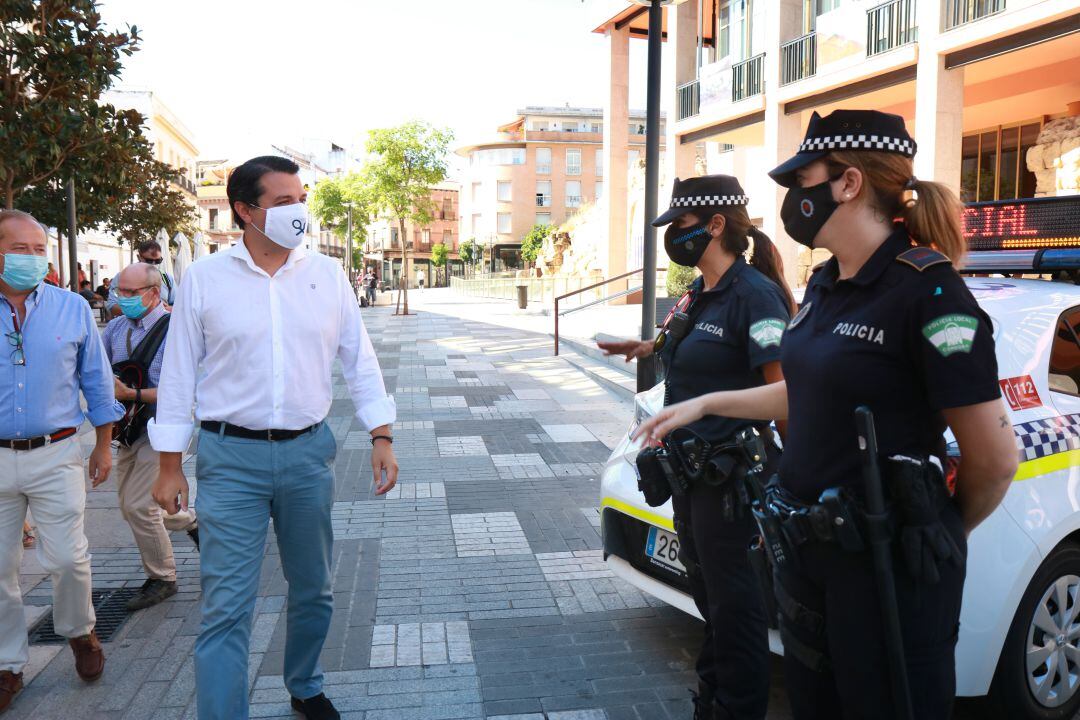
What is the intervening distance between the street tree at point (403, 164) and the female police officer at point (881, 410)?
3211 cm

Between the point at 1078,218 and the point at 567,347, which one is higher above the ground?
the point at 1078,218

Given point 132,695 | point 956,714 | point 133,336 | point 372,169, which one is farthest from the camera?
point 372,169

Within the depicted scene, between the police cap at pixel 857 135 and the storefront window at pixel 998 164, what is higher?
the storefront window at pixel 998 164

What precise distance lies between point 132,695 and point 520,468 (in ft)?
14.7

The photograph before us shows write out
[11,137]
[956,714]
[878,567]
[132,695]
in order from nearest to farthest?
1. [878,567]
2. [956,714]
3. [132,695]
4. [11,137]

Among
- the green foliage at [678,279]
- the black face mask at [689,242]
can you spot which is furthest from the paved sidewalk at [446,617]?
the green foliage at [678,279]

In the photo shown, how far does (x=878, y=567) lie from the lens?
6.51ft

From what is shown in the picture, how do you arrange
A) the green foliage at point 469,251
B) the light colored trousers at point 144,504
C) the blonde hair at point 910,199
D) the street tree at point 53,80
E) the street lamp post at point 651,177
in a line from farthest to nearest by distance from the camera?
the green foliage at point 469,251 < the street lamp post at point 651,177 < the street tree at point 53,80 < the light colored trousers at point 144,504 < the blonde hair at point 910,199

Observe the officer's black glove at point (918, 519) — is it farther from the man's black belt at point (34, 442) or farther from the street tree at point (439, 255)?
the street tree at point (439, 255)

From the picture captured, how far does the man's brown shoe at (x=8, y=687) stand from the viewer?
11.7 ft

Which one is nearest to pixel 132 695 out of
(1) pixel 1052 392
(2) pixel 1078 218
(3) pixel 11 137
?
(1) pixel 1052 392

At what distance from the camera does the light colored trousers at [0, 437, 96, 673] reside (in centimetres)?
365

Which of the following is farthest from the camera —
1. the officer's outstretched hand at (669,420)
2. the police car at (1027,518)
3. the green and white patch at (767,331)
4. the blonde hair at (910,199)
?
the police car at (1027,518)

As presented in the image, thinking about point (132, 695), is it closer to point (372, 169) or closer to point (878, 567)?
point (878, 567)
